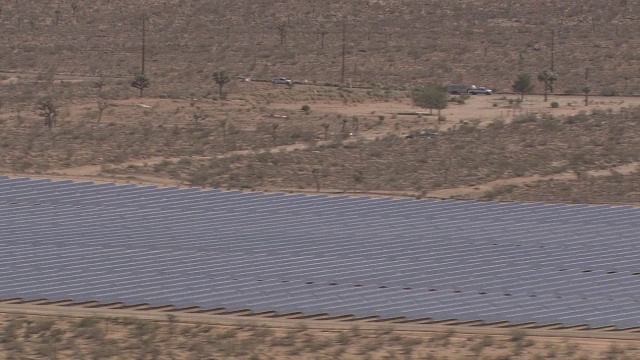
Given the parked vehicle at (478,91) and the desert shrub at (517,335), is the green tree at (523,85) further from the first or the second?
the desert shrub at (517,335)

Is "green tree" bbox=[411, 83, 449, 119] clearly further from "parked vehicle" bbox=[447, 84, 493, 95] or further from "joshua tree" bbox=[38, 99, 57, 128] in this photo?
"joshua tree" bbox=[38, 99, 57, 128]

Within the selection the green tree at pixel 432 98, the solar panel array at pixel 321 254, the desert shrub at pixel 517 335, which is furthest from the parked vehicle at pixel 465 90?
the desert shrub at pixel 517 335

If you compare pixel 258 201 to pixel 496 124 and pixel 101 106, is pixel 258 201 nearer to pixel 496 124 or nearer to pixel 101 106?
pixel 496 124

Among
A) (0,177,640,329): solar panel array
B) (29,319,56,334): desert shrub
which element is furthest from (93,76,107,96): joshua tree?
(29,319,56,334): desert shrub

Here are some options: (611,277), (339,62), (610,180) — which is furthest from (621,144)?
(339,62)

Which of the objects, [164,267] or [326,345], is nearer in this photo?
[326,345]

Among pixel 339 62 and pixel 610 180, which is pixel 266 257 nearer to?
pixel 610 180
